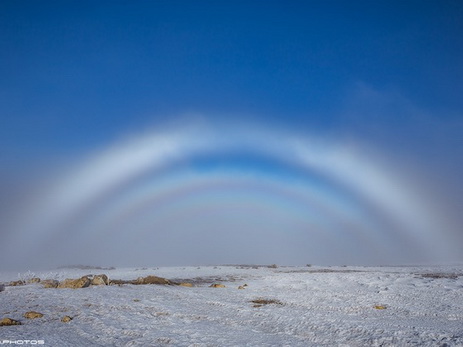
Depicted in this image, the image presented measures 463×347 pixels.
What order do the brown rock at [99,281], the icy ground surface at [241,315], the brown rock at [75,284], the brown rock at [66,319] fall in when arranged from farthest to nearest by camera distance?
the brown rock at [99,281], the brown rock at [75,284], the brown rock at [66,319], the icy ground surface at [241,315]

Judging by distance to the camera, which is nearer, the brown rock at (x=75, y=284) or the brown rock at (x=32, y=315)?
the brown rock at (x=32, y=315)

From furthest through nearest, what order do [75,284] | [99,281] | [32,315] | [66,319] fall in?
1. [99,281]
2. [75,284]
3. [32,315]
4. [66,319]

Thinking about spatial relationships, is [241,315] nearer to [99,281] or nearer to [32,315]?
[32,315]

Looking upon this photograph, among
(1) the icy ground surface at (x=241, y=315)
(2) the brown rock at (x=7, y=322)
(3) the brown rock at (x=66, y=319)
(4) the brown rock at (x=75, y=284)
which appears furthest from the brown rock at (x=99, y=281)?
(2) the brown rock at (x=7, y=322)

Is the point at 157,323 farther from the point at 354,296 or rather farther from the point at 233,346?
the point at 354,296

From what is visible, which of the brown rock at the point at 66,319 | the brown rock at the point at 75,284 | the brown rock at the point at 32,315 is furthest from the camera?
the brown rock at the point at 75,284

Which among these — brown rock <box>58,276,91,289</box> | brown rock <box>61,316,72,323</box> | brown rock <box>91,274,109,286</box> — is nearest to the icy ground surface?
brown rock <box>61,316,72,323</box>

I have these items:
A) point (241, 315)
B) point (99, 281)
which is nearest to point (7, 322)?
point (241, 315)

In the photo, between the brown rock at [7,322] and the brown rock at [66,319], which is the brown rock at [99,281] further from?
the brown rock at [7,322]

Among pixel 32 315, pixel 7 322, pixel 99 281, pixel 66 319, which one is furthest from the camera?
pixel 99 281
